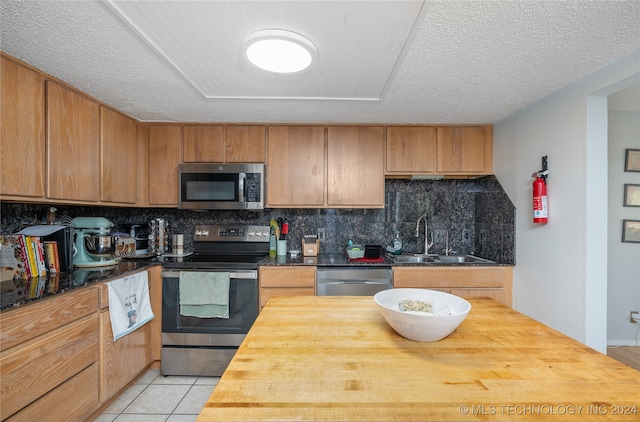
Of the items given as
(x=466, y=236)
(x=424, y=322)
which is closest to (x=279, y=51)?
(x=424, y=322)

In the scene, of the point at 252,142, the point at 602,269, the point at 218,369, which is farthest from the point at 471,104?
the point at 218,369

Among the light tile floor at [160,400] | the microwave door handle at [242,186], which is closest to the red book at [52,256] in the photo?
the light tile floor at [160,400]

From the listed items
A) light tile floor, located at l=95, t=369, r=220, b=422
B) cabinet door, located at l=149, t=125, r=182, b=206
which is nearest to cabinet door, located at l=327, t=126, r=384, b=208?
cabinet door, located at l=149, t=125, r=182, b=206

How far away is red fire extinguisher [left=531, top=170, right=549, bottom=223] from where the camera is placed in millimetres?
1973

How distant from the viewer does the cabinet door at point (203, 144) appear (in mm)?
2650

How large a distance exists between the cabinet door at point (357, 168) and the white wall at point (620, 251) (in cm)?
213

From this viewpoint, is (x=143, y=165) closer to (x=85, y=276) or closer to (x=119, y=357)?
(x=85, y=276)

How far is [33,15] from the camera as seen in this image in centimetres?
120

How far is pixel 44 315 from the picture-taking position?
1.41 metres

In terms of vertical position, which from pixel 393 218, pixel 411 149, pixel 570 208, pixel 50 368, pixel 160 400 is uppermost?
pixel 411 149

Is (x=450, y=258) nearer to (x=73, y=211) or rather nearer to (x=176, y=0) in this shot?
(x=176, y=0)

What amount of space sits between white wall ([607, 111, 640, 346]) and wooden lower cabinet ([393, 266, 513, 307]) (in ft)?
3.76

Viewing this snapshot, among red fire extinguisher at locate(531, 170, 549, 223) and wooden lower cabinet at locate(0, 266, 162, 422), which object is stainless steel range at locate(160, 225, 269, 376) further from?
red fire extinguisher at locate(531, 170, 549, 223)

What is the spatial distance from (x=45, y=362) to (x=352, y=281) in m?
1.92
